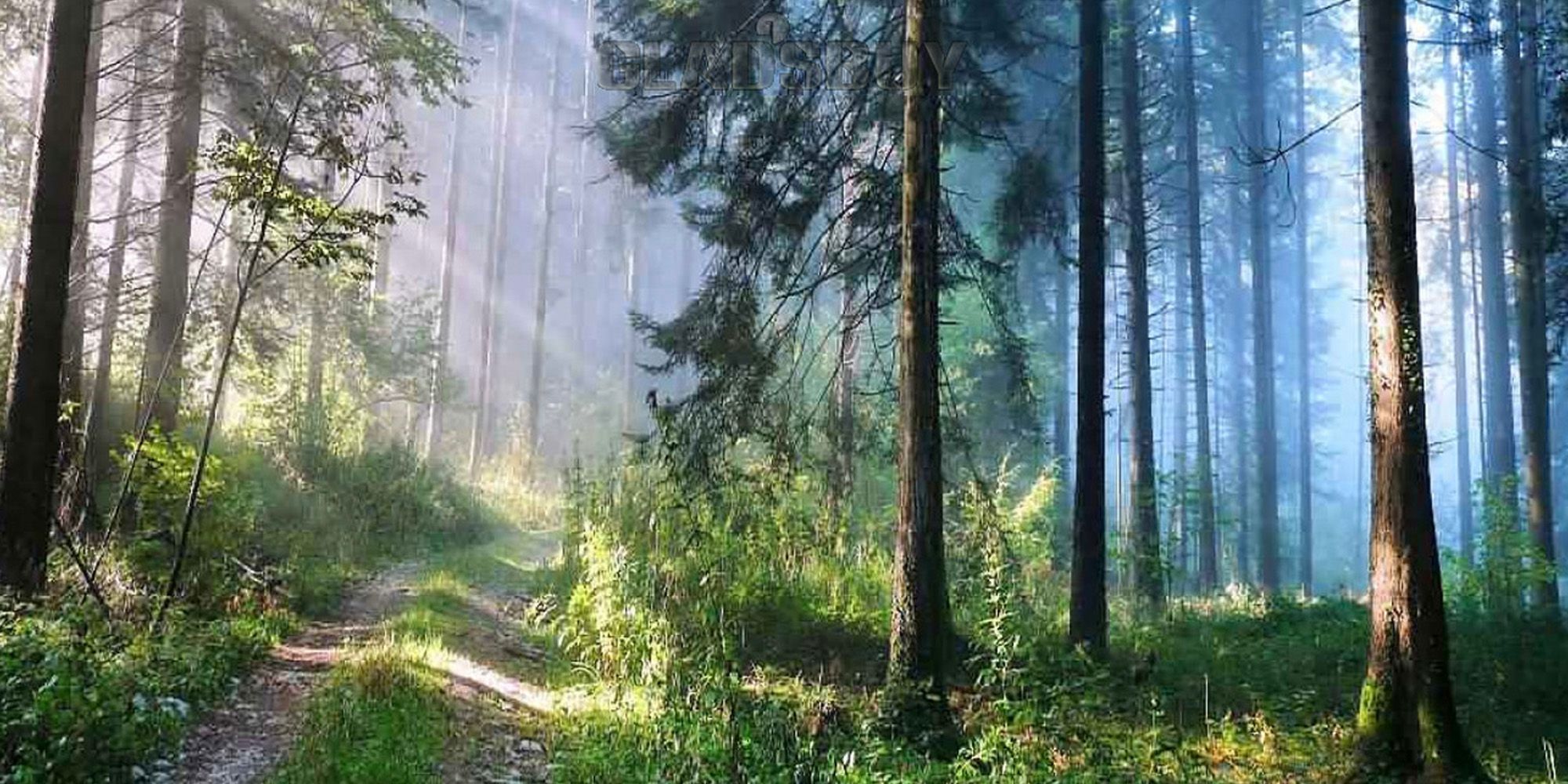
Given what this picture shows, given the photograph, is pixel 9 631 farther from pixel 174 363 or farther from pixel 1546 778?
pixel 1546 778

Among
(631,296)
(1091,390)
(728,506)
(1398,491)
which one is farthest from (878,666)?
(631,296)

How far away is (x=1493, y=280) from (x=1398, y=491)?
25902 millimetres

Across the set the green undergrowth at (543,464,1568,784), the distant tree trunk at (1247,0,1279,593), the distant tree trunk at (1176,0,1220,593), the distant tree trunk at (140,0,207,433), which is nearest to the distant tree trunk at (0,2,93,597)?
the distant tree trunk at (140,0,207,433)

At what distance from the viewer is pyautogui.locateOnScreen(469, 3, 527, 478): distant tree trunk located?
31.9m

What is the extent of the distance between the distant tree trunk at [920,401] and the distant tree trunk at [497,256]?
81.2 feet

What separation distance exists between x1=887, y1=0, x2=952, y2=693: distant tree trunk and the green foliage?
4.93 m

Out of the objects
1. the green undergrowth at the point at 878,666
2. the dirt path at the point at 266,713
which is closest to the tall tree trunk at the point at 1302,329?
the green undergrowth at the point at 878,666

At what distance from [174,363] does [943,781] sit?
10696 millimetres

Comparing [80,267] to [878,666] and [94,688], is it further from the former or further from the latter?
[878,666]

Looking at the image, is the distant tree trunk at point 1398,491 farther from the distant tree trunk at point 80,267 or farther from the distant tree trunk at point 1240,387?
the distant tree trunk at point 1240,387

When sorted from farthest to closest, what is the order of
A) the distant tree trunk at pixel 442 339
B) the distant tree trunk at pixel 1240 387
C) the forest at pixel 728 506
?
the distant tree trunk at pixel 1240 387 → the distant tree trunk at pixel 442 339 → the forest at pixel 728 506

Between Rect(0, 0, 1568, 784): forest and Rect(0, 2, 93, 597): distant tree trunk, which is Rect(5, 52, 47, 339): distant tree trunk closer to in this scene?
Rect(0, 0, 1568, 784): forest

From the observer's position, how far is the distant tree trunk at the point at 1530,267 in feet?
47.3

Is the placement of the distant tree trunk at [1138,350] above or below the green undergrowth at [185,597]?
above
